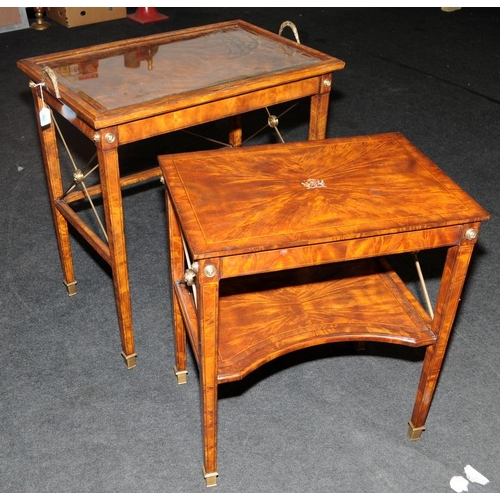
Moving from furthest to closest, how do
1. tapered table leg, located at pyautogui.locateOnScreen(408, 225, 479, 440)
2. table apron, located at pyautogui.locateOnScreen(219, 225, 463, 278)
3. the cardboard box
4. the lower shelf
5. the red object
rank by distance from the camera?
the red object < the cardboard box < the lower shelf < tapered table leg, located at pyautogui.locateOnScreen(408, 225, 479, 440) < table apron, located at pyautogui.locateOnScreen(219, 225, 463, 278)

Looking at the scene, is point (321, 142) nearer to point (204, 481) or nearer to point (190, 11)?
point (204, 481)

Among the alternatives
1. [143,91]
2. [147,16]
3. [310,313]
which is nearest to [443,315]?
[310,313]

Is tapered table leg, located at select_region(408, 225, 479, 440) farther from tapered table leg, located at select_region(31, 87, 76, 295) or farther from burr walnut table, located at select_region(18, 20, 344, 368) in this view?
tapered table leg, located at select_region(31, 87, 76, 295)

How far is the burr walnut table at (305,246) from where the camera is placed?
4.66 ft

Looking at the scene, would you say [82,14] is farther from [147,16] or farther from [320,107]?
[320,107]

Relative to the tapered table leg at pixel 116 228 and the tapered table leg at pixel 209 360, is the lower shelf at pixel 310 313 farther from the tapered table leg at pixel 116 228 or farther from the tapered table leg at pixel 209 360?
the tapered table leg at pixel 116 228

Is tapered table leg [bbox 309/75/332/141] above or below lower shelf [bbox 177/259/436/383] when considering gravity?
above

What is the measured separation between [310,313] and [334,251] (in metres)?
0.32

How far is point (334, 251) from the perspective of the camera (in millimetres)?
1447

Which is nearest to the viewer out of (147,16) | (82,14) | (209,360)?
(209,360)

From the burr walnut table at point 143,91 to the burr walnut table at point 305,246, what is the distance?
149 mm

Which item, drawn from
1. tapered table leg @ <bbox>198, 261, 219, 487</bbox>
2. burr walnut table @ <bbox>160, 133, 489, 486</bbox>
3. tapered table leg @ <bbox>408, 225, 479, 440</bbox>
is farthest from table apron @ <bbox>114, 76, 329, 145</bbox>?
tapered table leg @ <bbox>408, 225, 479, 440</bbox>

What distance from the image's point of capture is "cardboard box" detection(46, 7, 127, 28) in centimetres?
441

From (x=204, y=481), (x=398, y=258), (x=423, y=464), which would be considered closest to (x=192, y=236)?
(x=204, y=481)
